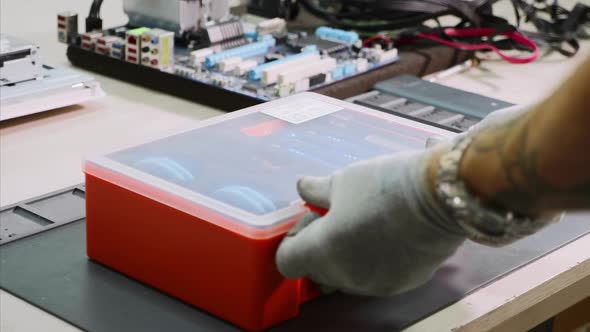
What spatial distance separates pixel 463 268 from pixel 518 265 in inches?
2.1

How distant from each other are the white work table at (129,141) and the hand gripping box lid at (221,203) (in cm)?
6

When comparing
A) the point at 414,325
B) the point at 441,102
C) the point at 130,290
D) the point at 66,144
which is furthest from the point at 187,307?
the point at 441,102

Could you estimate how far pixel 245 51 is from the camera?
1.49m

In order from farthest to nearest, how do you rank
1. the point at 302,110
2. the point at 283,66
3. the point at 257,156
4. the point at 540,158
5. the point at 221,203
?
the point at 283,66 → the point at 302,110 → the point at 257,156 → the point at 221,203 → the point at 540,158

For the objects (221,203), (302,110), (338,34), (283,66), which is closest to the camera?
(221,203)

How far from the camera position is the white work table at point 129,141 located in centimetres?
85

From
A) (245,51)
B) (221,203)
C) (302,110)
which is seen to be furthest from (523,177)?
(245,51)

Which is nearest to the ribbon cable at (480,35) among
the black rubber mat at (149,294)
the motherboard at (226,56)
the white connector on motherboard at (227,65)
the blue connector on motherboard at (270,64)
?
the motherboard at (226,56)

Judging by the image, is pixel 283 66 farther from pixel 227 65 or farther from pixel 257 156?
pixel 257 156

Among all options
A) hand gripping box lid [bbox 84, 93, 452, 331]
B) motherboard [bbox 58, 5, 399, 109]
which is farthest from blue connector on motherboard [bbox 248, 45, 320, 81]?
hand gripping box lid [bbox 84, 93, 452, 331]

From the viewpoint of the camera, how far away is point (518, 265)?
926 millimetres

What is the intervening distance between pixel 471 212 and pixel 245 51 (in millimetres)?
911

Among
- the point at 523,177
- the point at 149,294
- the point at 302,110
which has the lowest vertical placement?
the point at 149,294

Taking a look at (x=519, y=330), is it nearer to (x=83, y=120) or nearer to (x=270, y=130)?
(x=270, y=130)
